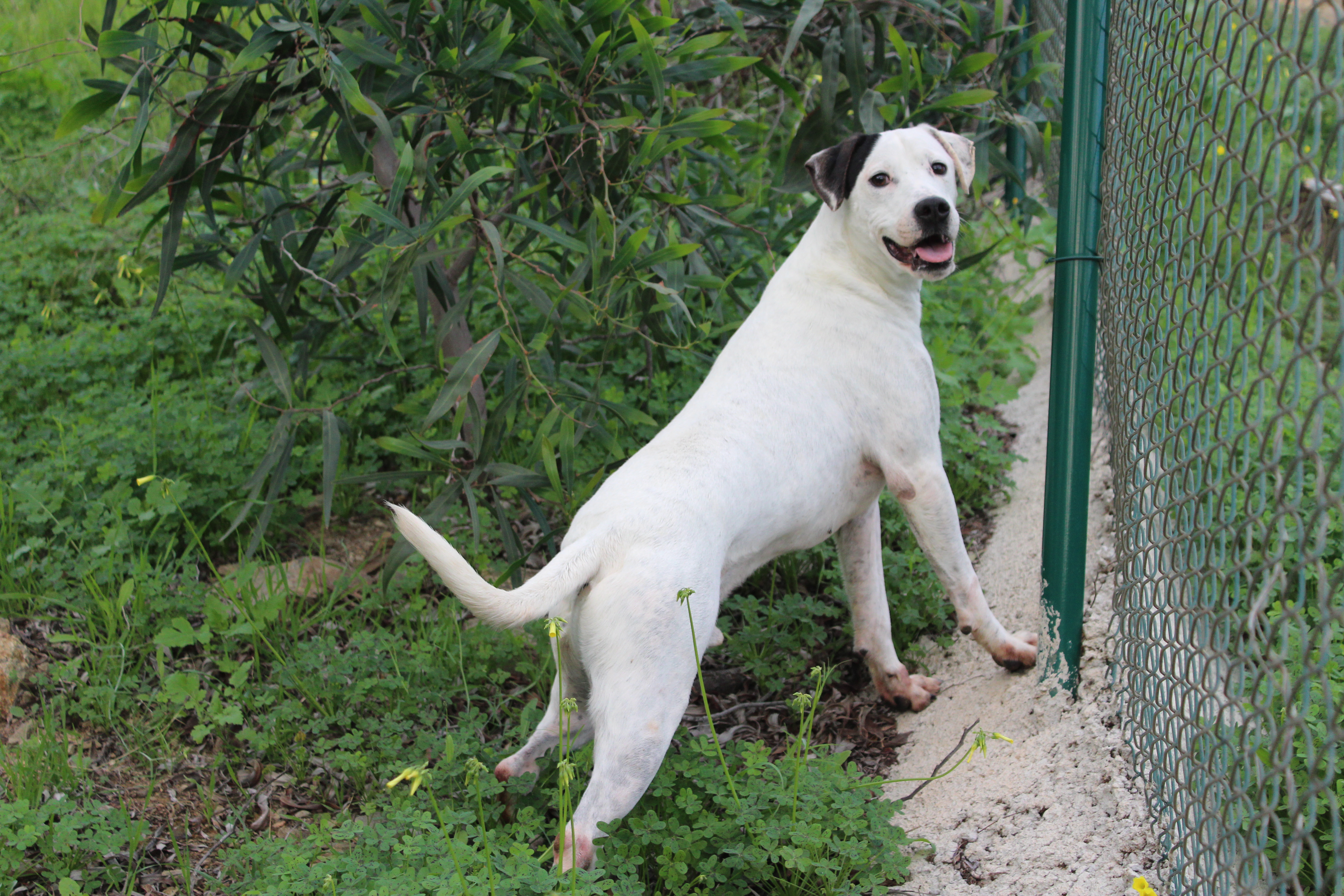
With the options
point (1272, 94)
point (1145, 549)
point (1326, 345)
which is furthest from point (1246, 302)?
point (1145, 549)

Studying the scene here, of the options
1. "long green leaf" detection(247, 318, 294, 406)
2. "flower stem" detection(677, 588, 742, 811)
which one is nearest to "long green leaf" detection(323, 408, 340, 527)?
"long green leaf" detection(247, 318, 294, 406)

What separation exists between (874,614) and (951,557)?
0.34 meters

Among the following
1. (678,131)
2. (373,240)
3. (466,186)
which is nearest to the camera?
(466,186)

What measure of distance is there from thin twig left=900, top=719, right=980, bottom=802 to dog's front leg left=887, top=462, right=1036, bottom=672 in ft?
0.68

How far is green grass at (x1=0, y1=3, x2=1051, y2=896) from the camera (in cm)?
235

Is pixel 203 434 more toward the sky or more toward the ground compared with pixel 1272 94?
more toward the ground

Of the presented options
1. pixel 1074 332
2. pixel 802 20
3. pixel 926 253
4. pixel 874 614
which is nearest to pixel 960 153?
pixel 926 253

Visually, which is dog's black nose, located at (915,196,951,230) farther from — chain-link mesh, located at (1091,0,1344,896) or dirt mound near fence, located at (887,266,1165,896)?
dirt mound near fence, located at (887,266,1165,896)

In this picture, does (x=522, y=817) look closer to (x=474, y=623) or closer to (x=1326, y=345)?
(x=474, y=623)

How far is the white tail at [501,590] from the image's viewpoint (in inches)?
84.5

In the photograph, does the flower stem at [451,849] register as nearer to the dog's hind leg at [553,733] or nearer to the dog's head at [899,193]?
the dog's hind leg at [553,733]

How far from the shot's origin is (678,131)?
125 inches

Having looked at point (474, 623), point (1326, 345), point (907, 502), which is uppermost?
point (1326, 345)

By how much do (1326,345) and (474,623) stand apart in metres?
2.77
